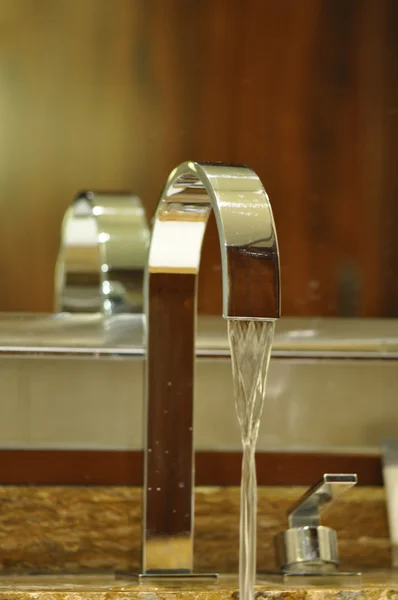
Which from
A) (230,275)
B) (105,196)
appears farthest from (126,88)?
(230,275)

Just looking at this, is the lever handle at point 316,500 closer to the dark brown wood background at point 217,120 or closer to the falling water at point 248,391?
the falling water at point 248,391

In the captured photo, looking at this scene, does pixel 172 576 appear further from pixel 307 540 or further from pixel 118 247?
pixel 118 247

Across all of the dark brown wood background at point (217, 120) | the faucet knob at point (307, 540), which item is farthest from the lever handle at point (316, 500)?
the dark brown wood background at point (217, 120)

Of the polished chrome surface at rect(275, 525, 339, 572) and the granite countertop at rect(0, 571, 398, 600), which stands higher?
the polished chrome surface at rect(275, 525, 339, 572)

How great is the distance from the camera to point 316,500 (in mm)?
513

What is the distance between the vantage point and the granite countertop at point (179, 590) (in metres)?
0.43

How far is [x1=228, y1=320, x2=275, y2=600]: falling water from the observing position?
391 mm

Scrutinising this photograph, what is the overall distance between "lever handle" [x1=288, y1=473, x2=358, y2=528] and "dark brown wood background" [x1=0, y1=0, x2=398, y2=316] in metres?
0.51

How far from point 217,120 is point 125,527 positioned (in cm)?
60

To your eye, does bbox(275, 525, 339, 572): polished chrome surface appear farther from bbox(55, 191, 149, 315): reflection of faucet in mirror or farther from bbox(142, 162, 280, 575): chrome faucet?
bbox(55, 191, 149, 315): reflection of faucet in mirror

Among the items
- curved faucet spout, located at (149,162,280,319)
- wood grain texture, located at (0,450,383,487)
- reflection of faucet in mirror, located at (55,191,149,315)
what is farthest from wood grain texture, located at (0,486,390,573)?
curved faucet spout, located at (149,162,280,319)

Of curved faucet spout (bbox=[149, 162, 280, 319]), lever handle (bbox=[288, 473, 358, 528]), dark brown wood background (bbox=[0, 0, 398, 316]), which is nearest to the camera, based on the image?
curved faucet spout (bbox=[149, 162, 280, 319])

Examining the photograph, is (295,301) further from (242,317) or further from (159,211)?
(242,317)

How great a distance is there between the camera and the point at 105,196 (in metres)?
0.60
